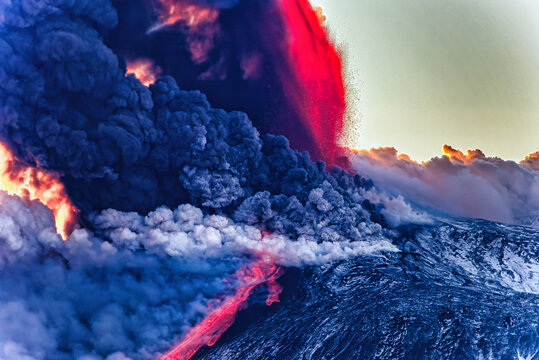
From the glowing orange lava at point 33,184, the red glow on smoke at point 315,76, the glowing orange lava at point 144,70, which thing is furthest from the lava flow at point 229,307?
the glowing orange lava at point 144,70

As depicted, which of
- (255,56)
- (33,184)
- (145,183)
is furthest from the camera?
(255,56)

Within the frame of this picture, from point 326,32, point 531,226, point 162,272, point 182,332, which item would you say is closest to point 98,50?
point 162,272

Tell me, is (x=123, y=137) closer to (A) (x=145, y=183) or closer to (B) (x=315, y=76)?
(A) (x=145, y=183)

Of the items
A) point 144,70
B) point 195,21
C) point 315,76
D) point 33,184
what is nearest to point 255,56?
point 195,21

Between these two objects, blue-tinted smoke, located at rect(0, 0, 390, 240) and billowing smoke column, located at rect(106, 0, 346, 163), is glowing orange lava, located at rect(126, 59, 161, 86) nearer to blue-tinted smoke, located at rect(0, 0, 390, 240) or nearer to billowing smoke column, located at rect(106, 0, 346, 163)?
billowing smoke column, located at rect(106, 0, 346, 163)

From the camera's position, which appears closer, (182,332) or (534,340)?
(182,332)

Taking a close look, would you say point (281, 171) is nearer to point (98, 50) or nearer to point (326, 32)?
point (326, 32)
